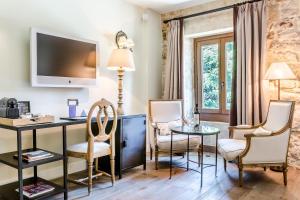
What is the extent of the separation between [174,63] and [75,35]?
6.12ft

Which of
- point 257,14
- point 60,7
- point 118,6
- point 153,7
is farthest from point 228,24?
point 60,7

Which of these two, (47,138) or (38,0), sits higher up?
(38,0)

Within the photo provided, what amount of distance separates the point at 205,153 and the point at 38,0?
3393 millimetres

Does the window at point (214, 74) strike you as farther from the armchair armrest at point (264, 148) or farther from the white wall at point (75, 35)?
the armchair armrest at point (264, 148)

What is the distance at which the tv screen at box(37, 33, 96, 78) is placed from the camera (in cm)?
277

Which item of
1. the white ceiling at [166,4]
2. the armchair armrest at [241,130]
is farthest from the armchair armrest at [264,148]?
the white ceiling at [166,4]

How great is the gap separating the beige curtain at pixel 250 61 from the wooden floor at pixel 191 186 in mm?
853

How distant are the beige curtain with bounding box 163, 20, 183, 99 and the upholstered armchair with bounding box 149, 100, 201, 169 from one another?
1.50 ft

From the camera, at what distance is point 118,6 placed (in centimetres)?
390

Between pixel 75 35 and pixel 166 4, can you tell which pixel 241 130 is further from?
pixel 75 35

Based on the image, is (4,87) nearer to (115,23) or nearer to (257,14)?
(115,23)

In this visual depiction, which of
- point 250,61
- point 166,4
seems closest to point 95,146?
point 250,61

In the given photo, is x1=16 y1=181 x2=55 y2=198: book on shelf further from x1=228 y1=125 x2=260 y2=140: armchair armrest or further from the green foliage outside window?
the green foliage outside window

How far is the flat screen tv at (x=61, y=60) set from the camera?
272 cm
